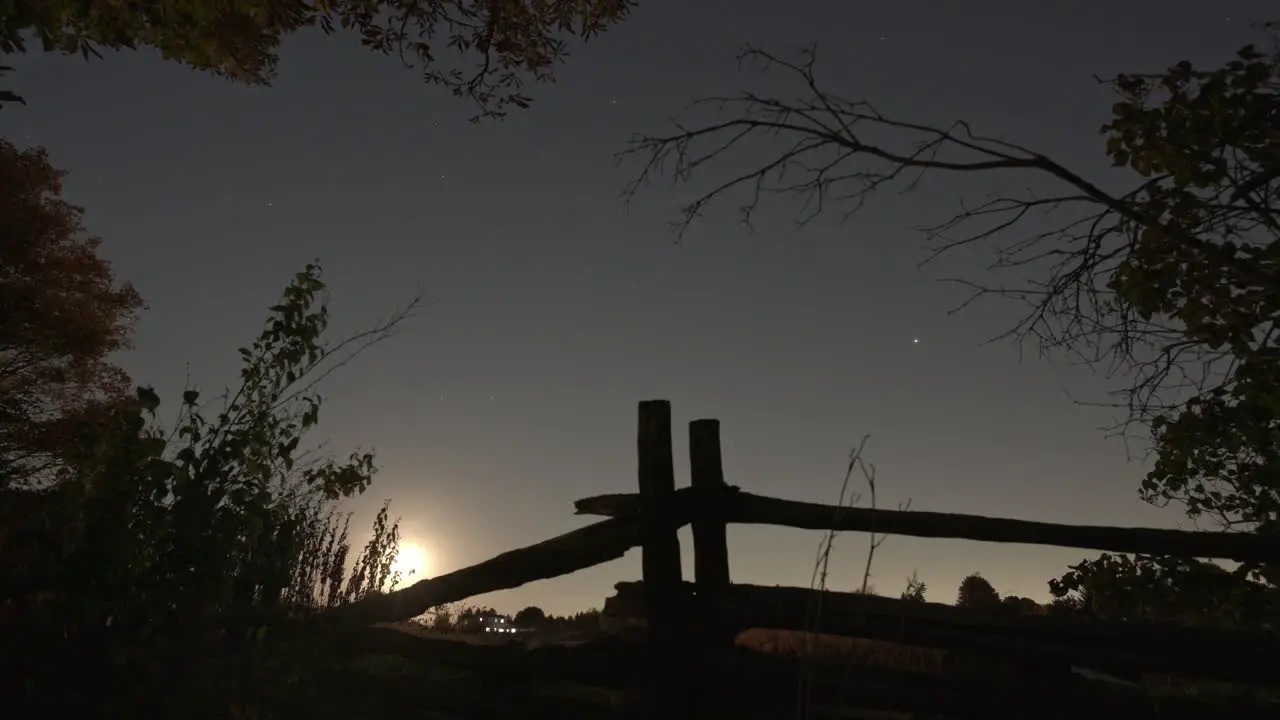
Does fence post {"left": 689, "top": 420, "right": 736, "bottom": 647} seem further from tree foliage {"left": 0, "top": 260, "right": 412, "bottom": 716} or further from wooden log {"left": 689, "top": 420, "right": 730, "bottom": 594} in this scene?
tree foliage {"left": 0, "top": 260, "right": 412, "bottom": 716}

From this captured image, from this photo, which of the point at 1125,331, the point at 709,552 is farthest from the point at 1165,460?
the point at 709,552

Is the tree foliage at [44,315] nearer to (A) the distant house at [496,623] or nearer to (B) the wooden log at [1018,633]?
(A) the distant house at [496,623]

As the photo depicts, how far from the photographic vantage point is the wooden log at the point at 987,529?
3.71 m

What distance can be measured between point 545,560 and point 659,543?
0.57 metres

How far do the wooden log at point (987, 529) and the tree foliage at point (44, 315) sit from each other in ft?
42.4

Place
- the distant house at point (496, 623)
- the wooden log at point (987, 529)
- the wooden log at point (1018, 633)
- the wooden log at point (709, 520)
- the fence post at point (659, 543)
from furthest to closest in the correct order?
the distant house at point (496, 623)
the wooden log at point (709, 520)
the fence post at point (659, 543)
the wooden log at point (987, 529)
the wooden log at point (1018, 633)

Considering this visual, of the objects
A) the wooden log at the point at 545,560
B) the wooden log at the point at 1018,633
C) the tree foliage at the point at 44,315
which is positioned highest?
the tree foliage at the point at 44,315

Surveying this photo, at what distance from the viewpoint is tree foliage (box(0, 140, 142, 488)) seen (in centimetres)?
1373

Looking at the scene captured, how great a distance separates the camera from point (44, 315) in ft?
46.6

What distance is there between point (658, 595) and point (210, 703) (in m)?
2.11

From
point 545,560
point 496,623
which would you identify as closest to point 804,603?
point 545,560

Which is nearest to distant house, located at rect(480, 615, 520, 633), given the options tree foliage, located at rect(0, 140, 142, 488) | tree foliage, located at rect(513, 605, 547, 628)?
tree foliage, located at rect(513, 605, 547, 628)

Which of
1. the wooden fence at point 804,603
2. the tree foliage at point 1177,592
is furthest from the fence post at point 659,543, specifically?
the tree foliage at point 1177,592

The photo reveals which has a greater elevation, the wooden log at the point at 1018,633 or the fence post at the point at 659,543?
the fence post at the point at 659,543
